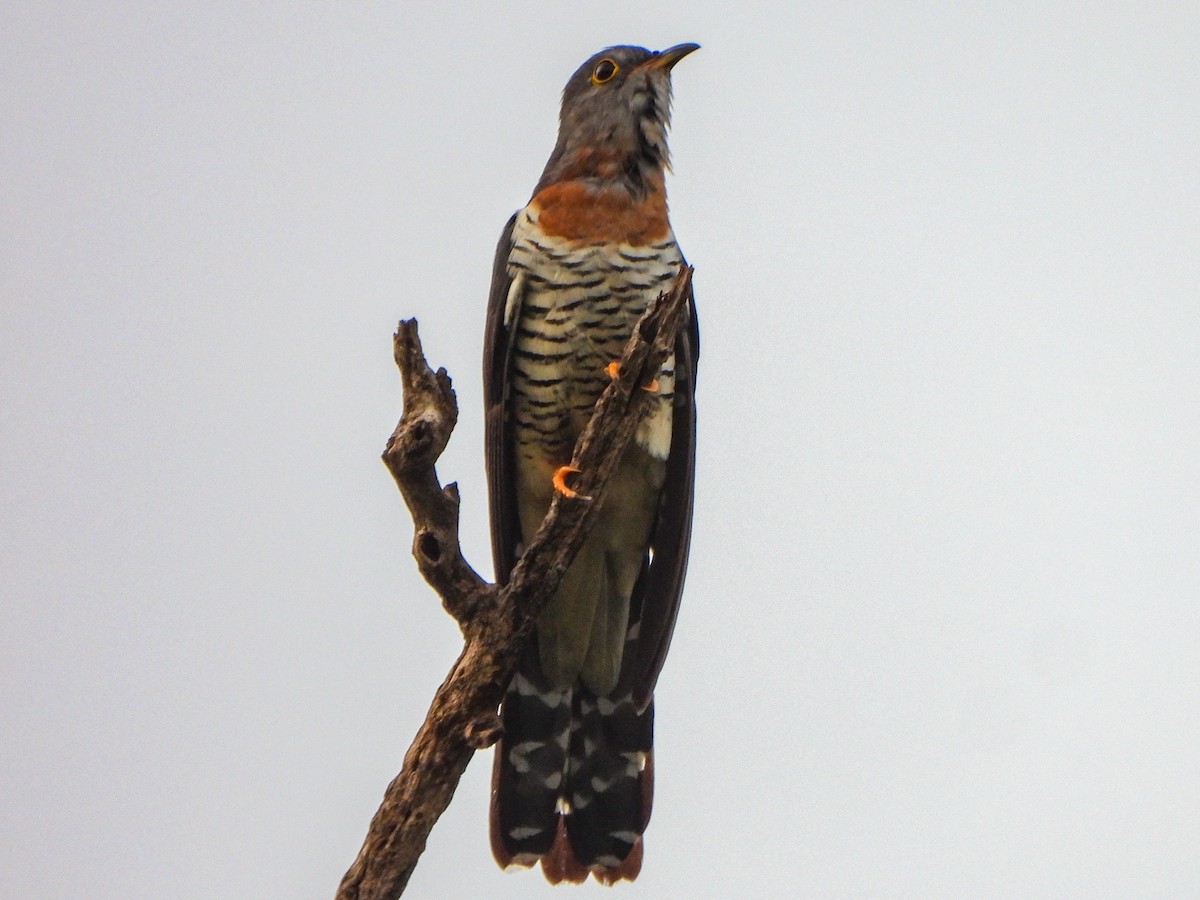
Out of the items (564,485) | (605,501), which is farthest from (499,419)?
(564,485)

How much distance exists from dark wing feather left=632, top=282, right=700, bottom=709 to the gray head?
644 mm

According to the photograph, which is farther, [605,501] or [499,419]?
[499,419]

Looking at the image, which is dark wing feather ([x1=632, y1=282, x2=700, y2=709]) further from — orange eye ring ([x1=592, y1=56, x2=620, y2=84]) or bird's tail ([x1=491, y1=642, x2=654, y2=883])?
orange eye ring ([x1=592, y1=56, x2=620, y2=84])

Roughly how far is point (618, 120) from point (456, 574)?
2265mm

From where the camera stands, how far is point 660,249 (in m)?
4.57

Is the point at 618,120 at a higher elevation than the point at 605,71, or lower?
lower

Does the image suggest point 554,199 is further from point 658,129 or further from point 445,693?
point 445,693

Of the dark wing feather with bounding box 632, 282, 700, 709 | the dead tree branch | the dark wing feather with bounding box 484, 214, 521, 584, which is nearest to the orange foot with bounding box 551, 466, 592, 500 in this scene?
the dead tree branch

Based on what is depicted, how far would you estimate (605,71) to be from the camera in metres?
5.16

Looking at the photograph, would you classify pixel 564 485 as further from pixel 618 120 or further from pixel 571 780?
pixel 618 120

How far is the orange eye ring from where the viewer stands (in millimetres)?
5125

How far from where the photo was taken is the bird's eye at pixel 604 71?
5.12m

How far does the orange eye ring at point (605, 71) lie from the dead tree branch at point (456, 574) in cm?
184

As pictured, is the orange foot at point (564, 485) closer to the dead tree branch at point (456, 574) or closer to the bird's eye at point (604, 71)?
the dead tree branch at point (456, 574)
